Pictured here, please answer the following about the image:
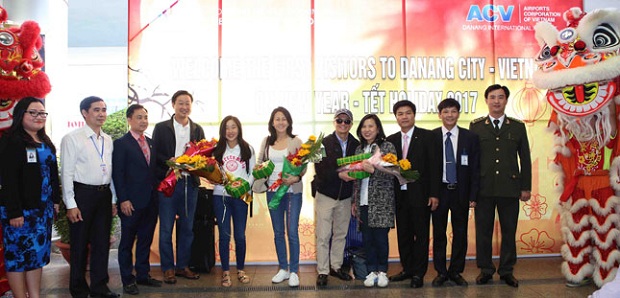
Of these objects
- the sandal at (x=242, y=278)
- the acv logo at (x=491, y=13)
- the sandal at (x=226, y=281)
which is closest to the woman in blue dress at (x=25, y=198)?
the sandal at (x=226, y=281)

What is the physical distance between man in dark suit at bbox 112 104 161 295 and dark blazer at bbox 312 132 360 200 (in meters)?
1.38

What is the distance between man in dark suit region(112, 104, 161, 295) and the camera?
366 centimetres

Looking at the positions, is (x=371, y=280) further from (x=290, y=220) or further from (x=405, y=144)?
(x=405, y=144)

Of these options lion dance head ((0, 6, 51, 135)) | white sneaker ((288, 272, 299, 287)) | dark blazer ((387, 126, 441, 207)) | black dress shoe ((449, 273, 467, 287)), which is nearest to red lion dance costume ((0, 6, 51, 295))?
lion dance head ((0, 6, 51, 135))

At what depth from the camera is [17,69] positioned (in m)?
3.50

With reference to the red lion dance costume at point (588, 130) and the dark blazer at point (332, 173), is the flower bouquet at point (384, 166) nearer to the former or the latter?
the dark blazer at point (332, 173)

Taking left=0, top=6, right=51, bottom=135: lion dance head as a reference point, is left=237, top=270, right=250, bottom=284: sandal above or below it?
below

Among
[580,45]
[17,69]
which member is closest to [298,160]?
[17,69]

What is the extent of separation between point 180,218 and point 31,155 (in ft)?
4.36

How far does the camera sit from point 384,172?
3.67 meters

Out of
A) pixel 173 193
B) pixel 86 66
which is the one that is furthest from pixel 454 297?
pixel 86 66

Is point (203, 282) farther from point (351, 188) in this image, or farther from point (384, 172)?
point (384, 172)

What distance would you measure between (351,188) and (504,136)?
1.34m

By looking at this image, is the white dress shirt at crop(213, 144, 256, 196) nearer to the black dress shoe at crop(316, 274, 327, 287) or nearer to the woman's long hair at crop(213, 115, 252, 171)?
the woman's long hair at crop(213, 115, 252, 171)
